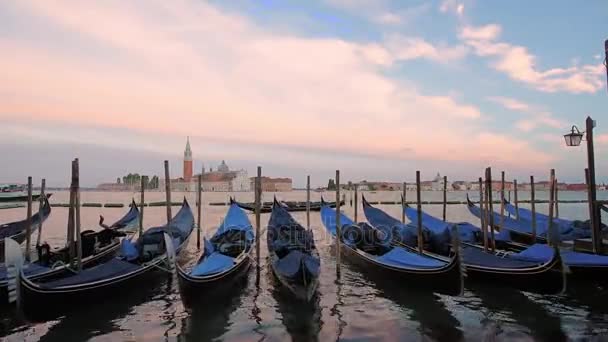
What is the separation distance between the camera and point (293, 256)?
7.87m

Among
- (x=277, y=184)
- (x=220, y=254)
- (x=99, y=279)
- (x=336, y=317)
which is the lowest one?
(x=336, y=317)

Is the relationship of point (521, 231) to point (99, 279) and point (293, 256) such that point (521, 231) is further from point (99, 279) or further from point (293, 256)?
point (99, 279)

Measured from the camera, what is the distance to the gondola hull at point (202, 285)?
6.48 meters

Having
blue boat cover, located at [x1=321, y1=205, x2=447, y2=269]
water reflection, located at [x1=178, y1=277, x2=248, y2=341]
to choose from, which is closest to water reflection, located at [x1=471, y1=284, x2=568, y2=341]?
blue boat cover, located at [x1=321, y1=205, x2=447, y2=269]

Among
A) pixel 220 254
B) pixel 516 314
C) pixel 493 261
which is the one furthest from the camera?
pixel 220 254

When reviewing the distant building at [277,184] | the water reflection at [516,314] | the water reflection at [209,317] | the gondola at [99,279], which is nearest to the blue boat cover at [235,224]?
the gondola at [99,279]

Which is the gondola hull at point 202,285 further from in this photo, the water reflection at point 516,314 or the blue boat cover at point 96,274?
the water reflection at point 516,314

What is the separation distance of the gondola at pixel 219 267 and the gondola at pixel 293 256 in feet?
1.99

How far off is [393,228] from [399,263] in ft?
13.7

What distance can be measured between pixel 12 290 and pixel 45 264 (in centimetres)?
266

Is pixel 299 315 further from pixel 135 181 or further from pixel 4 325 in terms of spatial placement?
pixel 135 181

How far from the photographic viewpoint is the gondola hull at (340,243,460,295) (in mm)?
6570

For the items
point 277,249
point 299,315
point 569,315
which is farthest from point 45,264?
point 569,315

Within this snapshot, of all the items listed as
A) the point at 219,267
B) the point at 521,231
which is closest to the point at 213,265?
the point at 219,267
